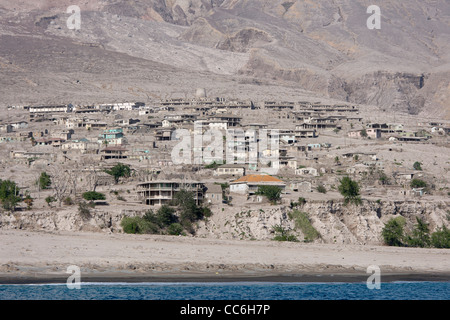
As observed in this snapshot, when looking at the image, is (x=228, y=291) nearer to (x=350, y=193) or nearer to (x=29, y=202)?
(x=29, y=202)

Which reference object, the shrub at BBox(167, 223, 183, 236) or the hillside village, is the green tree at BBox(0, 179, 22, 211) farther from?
the shrub at BBox(167, 223, 183, 236)

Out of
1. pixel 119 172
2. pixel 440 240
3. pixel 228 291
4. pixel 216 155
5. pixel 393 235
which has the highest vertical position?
pixel 216 155

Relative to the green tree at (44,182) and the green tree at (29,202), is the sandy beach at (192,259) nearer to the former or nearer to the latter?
the green tree at (29,202)

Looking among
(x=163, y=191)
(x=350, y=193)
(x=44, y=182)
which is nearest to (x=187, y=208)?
(x=163, y=191)

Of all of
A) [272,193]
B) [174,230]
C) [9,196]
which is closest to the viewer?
[174,230]

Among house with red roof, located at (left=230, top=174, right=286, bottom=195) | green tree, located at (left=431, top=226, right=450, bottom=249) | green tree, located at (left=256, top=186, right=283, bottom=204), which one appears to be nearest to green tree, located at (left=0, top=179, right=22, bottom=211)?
house with red roof, located at (left=230, top=174, right=286, bottom=195)

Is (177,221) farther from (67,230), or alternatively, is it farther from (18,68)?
(18,68)

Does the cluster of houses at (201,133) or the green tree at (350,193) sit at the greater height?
the cluster of houses at (201,133)

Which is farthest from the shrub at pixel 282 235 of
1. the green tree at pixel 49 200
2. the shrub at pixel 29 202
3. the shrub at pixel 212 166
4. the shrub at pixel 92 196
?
the shrub at pixel 212 166
